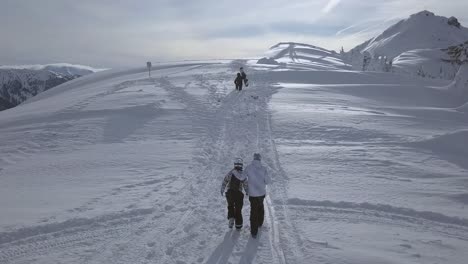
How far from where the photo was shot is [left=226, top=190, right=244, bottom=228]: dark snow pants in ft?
26.2

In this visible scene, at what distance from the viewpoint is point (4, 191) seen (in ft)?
34.5

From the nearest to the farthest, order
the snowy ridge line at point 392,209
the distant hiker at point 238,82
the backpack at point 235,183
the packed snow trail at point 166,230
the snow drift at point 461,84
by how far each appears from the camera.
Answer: the packed snow trail at point 166,230 → the backpack at point 235,183 → the snowy ridge line at point 392,209 → the distant hiker at point 238,82 → the snow drift at point 461,84

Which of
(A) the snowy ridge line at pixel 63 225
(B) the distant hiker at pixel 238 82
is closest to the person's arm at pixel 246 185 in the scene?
(A) the snowy ridge line at pixel 63 225

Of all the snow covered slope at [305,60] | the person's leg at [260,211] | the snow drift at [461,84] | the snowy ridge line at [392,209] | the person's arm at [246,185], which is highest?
the snow covered slope at [305,60]

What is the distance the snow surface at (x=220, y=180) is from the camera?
7324 millimetres

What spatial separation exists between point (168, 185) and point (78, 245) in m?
3.52

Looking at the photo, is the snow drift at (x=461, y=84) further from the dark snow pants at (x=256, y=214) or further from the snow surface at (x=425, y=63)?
the snow surface at (x=425, y=63)

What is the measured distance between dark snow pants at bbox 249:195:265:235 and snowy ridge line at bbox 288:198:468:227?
1.61 meters

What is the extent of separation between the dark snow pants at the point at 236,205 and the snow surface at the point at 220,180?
0.27m

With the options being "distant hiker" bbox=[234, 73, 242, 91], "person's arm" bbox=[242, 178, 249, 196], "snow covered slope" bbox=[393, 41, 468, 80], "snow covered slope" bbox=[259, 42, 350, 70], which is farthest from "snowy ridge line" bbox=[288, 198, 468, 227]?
"snow covered slope" bbox=[393, 41, 468, 80]

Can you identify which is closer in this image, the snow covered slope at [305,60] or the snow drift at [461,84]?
the snow drift at [461,84]

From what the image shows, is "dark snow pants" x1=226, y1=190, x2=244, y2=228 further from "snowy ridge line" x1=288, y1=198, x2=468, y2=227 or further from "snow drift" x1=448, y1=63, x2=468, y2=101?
"snow drift" x1=448, y1=63, x2=468, y2=101

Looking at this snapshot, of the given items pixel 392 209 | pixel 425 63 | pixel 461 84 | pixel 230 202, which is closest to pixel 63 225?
pixel 230 202

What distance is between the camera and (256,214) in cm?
780
